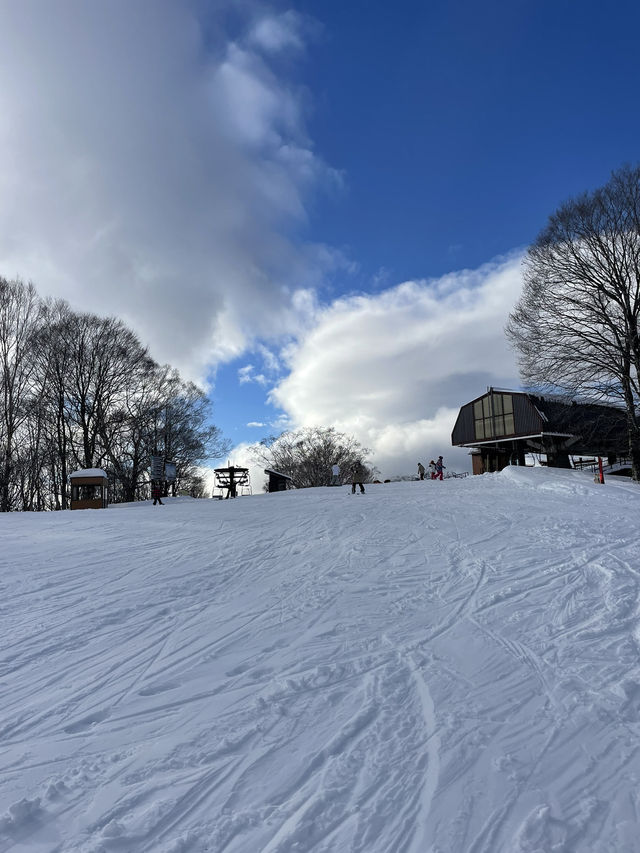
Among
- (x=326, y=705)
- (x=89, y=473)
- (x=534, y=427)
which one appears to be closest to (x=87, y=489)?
(x=89, y=473)

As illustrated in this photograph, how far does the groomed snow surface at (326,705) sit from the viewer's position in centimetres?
252

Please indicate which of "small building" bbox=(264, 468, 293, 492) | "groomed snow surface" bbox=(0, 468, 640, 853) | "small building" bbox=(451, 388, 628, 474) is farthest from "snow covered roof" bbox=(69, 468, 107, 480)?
"small building" bbox=(451, 388, 628, 474)

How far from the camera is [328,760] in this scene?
9.85ft

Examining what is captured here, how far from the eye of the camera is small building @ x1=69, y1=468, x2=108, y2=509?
2630 centimetres

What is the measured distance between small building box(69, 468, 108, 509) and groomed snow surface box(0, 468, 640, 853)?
20.0 meters

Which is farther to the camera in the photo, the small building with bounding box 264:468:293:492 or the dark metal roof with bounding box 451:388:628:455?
the small building with bounding box 264:468:293:492

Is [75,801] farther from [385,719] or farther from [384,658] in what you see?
[384,658]

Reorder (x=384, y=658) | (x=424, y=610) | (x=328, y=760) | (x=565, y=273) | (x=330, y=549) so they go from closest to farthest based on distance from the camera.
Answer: (x=328, y=760) < (x=384, y=658) < (x=424, y=610) < (x=330, y=549) < (x=565, y=273)

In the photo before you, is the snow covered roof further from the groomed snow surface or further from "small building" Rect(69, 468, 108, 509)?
the groomed snow surface

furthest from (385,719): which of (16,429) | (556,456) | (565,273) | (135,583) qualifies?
(556,456)

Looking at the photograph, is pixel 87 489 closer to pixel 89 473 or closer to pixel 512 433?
pixel 89 473

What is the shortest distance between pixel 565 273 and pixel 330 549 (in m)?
19.0

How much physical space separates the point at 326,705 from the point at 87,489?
26.8m

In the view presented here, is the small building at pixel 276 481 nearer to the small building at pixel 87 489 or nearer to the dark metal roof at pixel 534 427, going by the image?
the small building at pixel 87 489
